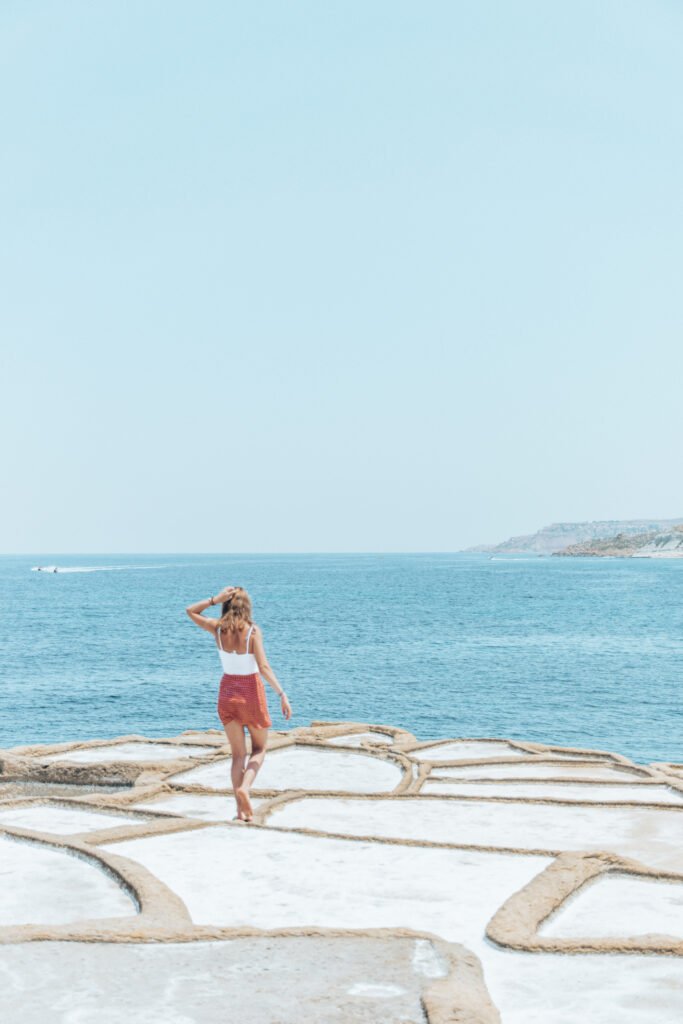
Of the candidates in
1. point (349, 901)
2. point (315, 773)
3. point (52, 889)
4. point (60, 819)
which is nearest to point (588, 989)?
point (349, 901)

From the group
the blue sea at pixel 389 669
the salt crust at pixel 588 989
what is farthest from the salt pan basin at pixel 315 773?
the blue sea at pixel 389 669

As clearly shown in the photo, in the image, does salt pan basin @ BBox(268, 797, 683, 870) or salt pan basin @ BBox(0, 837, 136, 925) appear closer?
salt pan basin @ BBox(0, 837, 136, 925)

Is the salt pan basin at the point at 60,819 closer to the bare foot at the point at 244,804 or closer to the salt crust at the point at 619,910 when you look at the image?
the bare foot at the point at 244,804

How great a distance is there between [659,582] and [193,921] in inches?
5623

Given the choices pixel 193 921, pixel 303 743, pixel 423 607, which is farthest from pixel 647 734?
pixel 423 607

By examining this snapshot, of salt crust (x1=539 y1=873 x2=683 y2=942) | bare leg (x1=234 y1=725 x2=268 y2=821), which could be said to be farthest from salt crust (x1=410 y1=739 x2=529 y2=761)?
salt crust (x1=539 y1=873 x2=683 y2=942)

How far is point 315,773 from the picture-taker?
44.7 ft

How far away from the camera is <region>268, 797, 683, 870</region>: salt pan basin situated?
32.1 feet

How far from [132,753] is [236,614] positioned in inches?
271

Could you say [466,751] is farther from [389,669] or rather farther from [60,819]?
[389,669]

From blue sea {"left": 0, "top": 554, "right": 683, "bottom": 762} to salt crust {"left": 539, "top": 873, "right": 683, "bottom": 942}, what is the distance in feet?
77.2

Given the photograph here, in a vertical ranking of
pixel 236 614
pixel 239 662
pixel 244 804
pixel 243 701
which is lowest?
pixel 244 804

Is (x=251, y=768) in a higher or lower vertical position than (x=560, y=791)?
higher

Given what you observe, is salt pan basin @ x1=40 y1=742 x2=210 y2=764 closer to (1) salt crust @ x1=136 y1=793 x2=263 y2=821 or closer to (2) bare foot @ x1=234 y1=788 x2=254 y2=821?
(1) salt crust @ x1=136 y1=793 x2=263 y2=821
